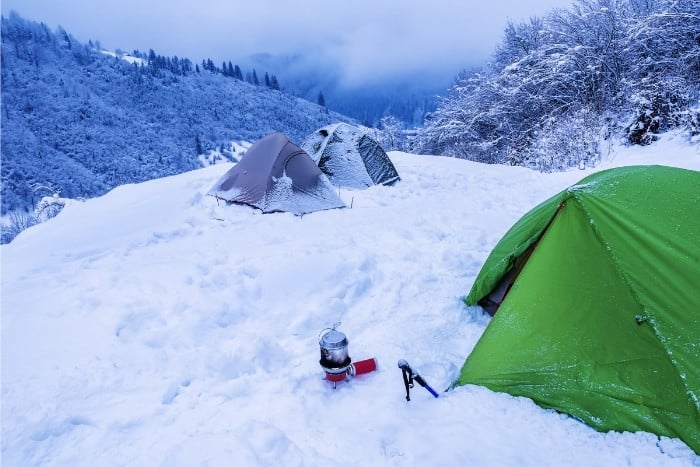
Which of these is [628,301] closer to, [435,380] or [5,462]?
[435,380]

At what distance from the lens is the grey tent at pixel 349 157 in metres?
11.0

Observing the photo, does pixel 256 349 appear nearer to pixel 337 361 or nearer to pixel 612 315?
pixel 337 361

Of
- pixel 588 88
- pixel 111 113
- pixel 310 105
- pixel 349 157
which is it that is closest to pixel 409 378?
pixel 349 157

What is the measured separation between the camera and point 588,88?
18.4 meters

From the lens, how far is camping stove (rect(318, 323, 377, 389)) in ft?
11.3

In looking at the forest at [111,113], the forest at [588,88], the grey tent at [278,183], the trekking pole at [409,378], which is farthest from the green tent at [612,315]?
the forest at [111,113]

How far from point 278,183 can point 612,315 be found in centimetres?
724

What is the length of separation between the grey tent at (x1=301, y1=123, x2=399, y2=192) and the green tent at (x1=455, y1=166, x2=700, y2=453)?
7.61 metres

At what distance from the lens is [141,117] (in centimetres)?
13775

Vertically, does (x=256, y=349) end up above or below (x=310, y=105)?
below

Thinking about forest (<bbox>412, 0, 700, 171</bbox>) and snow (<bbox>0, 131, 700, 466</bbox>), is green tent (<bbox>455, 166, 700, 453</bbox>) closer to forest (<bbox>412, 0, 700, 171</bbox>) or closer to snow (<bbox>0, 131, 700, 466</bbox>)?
snow (<bbox>0, 131, 700, 466</bbox>)

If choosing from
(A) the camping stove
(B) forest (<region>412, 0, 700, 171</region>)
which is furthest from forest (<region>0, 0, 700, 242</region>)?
(A) the camping stove

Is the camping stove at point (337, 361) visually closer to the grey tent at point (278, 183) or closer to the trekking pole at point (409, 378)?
the trekking pole at point (409, 378)

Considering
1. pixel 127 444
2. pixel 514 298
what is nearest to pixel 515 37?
pixel 514 298
